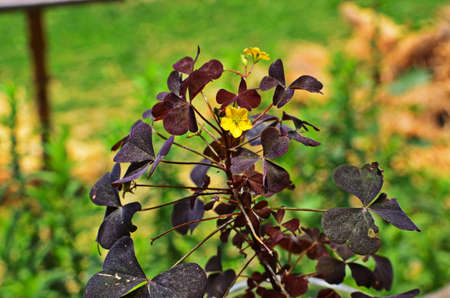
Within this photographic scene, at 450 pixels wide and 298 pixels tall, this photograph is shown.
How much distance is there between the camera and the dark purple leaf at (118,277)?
2.13 feet

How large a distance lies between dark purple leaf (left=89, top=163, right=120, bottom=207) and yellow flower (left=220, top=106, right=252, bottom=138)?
188 millimetres

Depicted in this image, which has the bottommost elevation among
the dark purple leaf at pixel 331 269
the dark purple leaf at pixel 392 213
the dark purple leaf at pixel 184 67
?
the dark purple leaf at pixel 331 269

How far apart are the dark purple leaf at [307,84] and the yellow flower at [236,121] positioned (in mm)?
89

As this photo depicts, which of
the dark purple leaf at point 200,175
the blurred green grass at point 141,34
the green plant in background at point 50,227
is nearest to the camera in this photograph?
the dark purple leaf at point 200,175

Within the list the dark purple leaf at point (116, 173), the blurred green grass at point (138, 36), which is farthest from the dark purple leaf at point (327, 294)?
the blurred green grass at point (138, 36)

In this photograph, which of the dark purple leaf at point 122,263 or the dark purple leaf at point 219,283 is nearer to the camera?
the dark purple leaf at point 122,263

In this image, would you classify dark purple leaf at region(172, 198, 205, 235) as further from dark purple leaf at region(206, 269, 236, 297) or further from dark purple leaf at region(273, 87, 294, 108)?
dark purple leaf at region(273, 87, 294, 108)

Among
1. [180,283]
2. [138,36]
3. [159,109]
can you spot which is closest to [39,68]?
[159,109]

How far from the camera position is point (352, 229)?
27.2 inches

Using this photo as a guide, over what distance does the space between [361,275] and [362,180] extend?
0.57 feet

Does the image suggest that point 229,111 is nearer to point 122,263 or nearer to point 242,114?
point 242,114

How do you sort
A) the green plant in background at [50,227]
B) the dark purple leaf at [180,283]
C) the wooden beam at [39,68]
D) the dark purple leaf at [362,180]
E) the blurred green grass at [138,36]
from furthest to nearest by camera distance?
the blurred green grass at [138,36] → the wooden beam at [39,68] → the green plant in background at [50,227] → the dark purple leaf at [362,180] → the dark purple leaf at [180,283]

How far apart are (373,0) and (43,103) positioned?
1.67 m

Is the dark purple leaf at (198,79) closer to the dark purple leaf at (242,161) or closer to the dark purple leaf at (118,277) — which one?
the dark purple leaf at (242,161)
